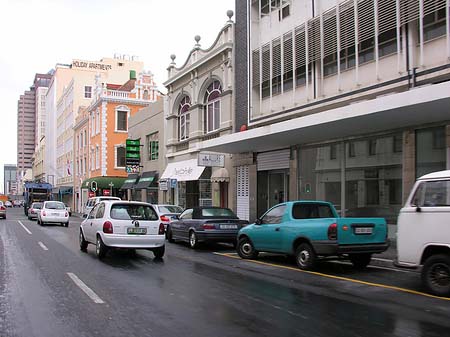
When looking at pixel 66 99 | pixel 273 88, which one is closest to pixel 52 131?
pixel 66 99

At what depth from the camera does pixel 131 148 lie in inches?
1512

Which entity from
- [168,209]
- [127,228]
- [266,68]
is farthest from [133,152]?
[127,228]

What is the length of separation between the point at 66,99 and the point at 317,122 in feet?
223

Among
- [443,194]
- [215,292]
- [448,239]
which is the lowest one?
[215,292]

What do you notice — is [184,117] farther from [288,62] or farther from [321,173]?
[321,173]

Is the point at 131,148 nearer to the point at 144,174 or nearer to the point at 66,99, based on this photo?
the point at 144,174

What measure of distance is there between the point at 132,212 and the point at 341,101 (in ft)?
29.3

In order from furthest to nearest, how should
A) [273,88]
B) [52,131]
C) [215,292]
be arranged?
[52,131] → [273,88] → [215,292]

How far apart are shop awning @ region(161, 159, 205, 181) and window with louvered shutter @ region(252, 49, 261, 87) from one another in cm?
648

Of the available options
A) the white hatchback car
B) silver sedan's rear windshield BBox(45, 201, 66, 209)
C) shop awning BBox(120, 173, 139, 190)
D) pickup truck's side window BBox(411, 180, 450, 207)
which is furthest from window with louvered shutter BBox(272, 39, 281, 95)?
shop awning BBox(120, 173, 139, 190)

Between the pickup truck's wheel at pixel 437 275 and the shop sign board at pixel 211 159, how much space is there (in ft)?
56.5

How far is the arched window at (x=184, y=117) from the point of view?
3104 cm

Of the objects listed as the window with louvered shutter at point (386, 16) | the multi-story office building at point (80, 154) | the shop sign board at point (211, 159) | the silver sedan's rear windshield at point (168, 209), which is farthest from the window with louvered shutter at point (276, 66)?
the multi-story office building at point (80, 154)

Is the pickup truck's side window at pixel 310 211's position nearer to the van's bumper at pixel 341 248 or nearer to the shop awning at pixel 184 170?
the van's bumper at pixel 341 248
